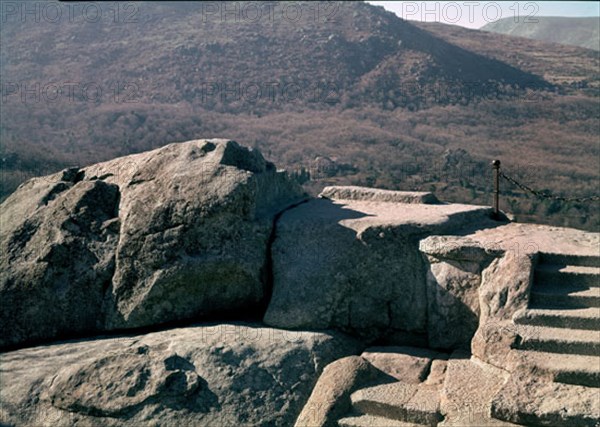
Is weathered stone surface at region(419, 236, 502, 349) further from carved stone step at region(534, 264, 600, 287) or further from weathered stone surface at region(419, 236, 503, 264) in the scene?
carved stone step at region(534, 264, 600, 287)

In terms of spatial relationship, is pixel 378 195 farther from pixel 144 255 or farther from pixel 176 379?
pixel 176 379

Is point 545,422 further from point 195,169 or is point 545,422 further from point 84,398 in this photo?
point 195,169

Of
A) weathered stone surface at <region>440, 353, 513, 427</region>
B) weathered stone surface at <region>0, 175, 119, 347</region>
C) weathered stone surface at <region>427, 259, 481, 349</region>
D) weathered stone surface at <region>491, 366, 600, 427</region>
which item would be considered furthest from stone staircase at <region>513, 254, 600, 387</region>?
weathered stone surface at <region>0, 175, 119, 347</region>

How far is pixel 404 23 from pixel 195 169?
58.8 meters

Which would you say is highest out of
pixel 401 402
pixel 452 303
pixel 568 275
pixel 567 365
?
pixel 568 275

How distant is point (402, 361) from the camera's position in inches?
262

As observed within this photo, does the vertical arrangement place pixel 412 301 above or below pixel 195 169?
below

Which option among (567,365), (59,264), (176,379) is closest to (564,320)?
(567,365)

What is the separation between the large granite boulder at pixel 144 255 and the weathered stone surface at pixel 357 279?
0.42 m

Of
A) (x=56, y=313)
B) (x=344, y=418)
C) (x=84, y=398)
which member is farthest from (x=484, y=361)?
(x=56, y=313)

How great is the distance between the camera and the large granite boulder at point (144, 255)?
728 cm

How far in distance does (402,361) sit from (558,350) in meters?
1.56

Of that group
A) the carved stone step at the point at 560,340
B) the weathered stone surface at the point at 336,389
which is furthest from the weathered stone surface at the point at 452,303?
the weathered stone surface at the point at 336,389

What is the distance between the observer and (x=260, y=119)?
141ft
